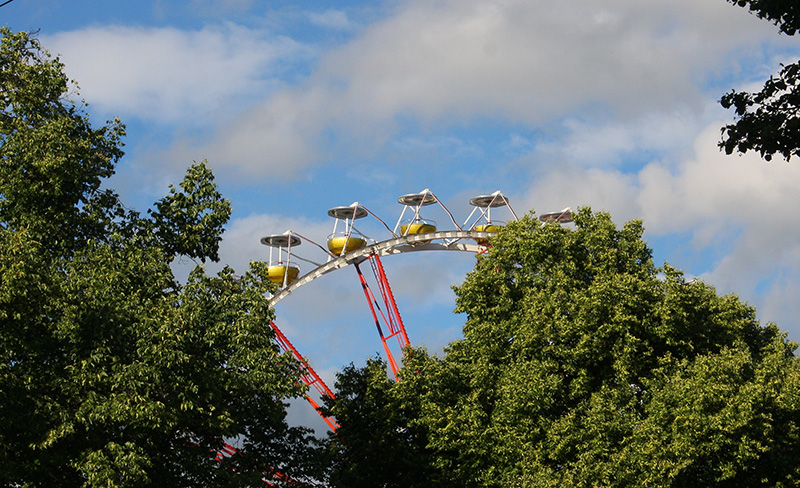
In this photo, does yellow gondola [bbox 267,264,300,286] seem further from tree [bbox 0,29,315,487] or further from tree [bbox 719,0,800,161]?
tree [bbox 719,0,800,161]

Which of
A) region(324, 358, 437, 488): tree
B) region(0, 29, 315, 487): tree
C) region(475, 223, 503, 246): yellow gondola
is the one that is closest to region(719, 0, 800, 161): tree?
region(0, 29, 315, 487): tree

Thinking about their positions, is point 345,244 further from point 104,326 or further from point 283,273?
point 104,326

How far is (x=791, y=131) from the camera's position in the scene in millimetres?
14562

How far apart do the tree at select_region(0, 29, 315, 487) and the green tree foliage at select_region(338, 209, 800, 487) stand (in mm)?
7784

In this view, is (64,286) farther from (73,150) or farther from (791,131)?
(791,131)

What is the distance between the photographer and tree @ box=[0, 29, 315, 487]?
18375 mm

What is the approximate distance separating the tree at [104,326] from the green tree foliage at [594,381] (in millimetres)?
7784

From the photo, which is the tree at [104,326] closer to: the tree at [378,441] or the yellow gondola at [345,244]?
the tree at [378,441]

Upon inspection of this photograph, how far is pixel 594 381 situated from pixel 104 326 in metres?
15.7

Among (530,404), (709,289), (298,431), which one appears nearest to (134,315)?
(298,431)

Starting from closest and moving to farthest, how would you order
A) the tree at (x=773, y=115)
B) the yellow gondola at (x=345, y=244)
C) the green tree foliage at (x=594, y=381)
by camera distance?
the tree at (x=773, y=115), the green tree foliage at (x=594, y=381), the yellow gondola at (x=345, y=244)

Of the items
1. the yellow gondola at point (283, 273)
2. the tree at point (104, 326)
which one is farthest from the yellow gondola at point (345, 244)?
the tree at point (104, 326)

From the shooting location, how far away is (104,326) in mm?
19453

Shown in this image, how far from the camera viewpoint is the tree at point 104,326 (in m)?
18.4
